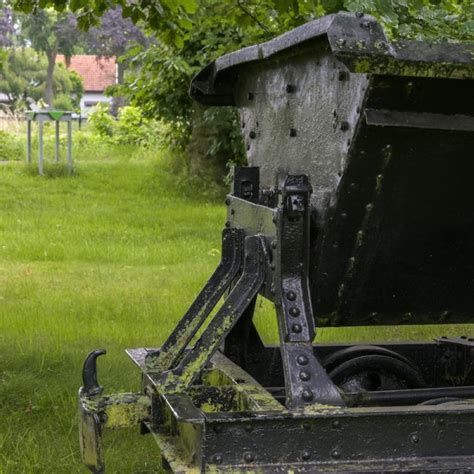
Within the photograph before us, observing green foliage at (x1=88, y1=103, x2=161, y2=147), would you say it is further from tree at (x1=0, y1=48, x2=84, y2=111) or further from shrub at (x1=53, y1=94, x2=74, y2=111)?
tree at (x1=0, y1=48, x2=84, y2=111)

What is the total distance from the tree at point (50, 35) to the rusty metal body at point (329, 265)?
47.0 metres

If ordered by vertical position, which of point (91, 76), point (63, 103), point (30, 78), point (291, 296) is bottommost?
point (63, 103)

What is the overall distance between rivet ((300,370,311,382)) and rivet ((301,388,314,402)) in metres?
0.05

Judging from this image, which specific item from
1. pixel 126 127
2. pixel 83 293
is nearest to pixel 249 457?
pixel 83 293

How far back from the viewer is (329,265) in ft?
12.6

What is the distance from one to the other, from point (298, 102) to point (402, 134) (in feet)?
2.03

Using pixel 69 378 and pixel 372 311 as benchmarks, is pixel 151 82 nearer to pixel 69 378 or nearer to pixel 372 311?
pixel 69 378

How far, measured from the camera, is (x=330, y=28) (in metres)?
3.07

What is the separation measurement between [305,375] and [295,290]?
32 centimetres

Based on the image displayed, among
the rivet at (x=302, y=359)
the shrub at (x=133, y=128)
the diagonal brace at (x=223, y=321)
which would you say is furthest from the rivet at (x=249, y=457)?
the shrub at (x=133, y=128)

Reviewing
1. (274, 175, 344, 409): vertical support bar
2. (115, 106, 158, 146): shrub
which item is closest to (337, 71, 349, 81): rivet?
(274, 175, 344, 409): vertical support bar

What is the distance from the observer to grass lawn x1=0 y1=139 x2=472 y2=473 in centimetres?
504

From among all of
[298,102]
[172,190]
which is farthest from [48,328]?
[172,190]

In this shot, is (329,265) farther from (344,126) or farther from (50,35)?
(50,35)
